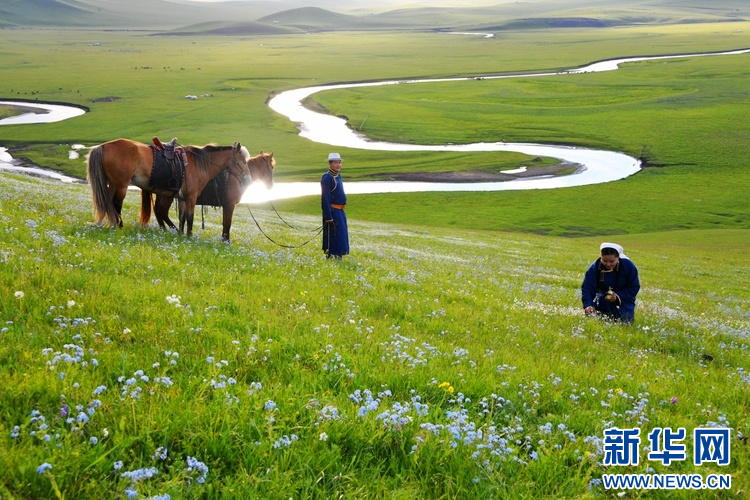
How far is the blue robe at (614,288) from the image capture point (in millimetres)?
14141

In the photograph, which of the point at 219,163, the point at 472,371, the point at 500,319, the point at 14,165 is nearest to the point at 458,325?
the point at 500,319

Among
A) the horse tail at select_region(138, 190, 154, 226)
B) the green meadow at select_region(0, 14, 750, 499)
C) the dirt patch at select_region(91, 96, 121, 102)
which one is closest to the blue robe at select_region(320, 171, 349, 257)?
the green meadow at select_region(0, 14, 750, 499)

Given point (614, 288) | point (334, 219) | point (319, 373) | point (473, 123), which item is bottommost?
point (614, 288)

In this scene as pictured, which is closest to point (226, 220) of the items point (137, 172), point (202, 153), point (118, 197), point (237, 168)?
point (237, 168)

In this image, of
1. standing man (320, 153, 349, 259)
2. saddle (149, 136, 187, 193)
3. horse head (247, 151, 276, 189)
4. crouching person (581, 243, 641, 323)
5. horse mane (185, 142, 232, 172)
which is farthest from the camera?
horse head (247, 151, 276, 189)

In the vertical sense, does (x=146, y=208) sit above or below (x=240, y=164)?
below

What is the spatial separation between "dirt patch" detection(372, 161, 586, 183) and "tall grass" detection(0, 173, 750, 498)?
66.7 metres

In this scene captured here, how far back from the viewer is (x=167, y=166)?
15812 millimetres

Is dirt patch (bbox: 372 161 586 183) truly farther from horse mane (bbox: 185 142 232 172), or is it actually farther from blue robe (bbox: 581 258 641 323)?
blue robe (bbox: 581 258 641 323)

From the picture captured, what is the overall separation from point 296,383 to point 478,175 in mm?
77499

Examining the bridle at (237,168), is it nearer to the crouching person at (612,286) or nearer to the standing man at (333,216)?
the standing man at (333,216)

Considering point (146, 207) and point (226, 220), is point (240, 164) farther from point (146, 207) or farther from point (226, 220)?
point (146, 207)

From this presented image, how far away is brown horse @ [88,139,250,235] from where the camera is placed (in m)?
14.4

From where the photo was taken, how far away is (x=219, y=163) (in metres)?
17.7
